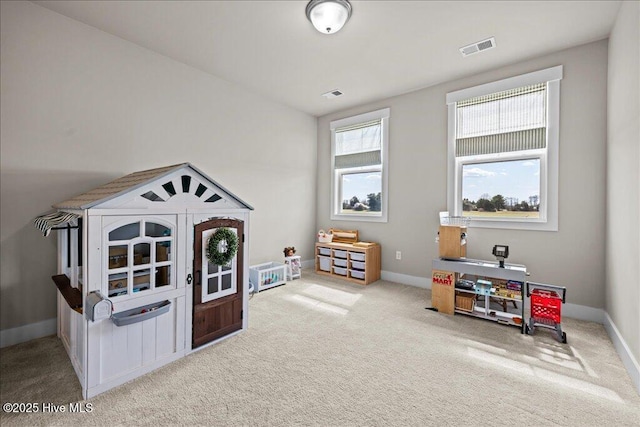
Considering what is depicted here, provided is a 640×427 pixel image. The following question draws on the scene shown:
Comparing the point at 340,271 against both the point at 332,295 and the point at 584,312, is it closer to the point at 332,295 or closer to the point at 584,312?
the point at 332,295

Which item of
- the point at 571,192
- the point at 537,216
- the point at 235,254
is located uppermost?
the point at 571,192

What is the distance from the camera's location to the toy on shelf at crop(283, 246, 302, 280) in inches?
182

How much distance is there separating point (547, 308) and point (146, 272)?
3.64 m

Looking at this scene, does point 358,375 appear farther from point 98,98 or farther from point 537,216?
point 98,98

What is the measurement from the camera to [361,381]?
6.61 feet

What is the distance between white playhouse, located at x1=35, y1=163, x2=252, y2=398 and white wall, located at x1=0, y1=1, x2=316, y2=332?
344mm

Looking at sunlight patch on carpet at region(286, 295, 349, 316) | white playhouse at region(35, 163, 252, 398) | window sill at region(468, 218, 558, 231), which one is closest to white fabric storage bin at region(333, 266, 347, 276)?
sunlight patch on carpet at region(286, 295, 349, 316)

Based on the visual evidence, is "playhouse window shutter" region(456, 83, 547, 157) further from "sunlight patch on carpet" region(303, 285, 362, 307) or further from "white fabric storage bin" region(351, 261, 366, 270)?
"sunlight patch on carpet" region(303, 285, 362, 307)

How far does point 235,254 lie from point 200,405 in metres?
1.21

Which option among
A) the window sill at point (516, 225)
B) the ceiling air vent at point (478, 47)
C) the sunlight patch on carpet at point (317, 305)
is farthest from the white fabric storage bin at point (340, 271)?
the ceiling air vent at point (478, 47)

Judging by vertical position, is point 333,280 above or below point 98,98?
below

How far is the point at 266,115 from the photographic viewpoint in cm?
464

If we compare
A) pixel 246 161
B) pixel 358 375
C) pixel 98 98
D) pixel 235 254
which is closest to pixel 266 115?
pixel 246 161

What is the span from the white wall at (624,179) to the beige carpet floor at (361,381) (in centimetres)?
40
